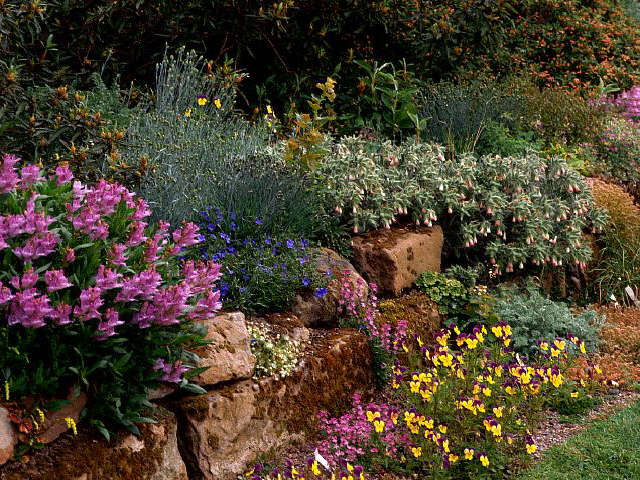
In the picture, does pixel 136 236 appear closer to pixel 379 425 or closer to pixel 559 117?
pixel 379 425

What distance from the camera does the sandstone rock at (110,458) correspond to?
2.97 m

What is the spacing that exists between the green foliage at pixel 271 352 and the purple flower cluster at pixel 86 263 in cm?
68

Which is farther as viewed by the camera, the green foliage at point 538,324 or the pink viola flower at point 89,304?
the green foliage at point 538,324

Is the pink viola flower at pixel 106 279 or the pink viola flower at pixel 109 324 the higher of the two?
the pink viola flower at pixel 106 279

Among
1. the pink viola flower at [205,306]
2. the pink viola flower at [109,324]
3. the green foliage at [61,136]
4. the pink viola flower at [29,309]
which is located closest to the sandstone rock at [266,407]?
the pink viola flower at [205,306]

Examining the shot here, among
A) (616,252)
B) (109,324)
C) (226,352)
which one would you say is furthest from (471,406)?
(616,252)

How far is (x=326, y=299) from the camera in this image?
15.8ft

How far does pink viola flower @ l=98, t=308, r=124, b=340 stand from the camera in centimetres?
298

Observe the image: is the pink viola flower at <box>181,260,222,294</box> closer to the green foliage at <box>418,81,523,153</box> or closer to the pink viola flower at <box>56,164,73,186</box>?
the pink viola flower at <box>56,164,73,186</box>

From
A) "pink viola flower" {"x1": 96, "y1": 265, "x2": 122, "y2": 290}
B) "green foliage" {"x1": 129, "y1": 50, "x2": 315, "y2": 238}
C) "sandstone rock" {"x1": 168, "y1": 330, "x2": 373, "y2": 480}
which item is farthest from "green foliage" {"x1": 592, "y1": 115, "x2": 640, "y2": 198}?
"pink viola flower" {"x1": 96, "y1": 265, "x2": 122, "y2": 290}

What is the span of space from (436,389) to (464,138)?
3994mm

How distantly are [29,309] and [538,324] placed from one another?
3.88 metres

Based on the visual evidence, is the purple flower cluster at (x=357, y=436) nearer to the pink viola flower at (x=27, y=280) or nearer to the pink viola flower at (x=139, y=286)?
the pink viola flower at (x=139, y=286)

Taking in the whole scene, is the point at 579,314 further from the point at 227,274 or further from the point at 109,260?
the point at 109,260
